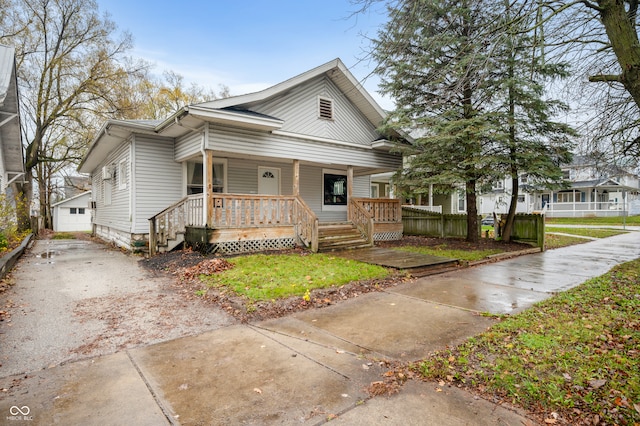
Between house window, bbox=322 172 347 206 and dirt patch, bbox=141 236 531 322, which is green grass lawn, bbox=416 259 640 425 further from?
house window, bbox=322 172 347 206

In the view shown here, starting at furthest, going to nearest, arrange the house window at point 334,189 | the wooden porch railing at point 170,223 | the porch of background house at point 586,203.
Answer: the porch of background house at point 586,203 < the house window at point 334,189 < the wooden porch railing at point 170,223

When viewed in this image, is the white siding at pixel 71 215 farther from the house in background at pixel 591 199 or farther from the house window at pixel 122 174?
the house in background at pixel 591 199

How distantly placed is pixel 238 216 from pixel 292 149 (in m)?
3.13

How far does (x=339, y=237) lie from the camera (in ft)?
36.1

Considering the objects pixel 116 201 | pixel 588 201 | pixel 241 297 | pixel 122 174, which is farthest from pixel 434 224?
pixel 588 201

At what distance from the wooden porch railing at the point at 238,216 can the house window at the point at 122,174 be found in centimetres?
262

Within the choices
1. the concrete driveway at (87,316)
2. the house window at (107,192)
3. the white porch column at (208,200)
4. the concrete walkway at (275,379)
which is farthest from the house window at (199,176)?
the concrete walkway at (275,379)

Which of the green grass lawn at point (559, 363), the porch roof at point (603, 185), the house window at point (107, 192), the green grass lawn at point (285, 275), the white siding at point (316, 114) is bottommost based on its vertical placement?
the green grass lawn at point (559, 363)

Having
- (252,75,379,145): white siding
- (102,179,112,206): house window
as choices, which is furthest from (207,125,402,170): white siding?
(102,179,112,206): house window

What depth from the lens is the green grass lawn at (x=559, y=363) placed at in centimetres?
264

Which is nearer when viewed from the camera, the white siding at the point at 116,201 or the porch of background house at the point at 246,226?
the porch of background house at the point at 246,226

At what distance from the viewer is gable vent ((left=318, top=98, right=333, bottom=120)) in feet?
40.1

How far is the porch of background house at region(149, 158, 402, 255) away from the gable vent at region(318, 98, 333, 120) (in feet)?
7.61

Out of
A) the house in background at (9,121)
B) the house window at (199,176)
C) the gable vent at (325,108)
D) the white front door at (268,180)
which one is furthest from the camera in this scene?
the white front door at (268,180)
